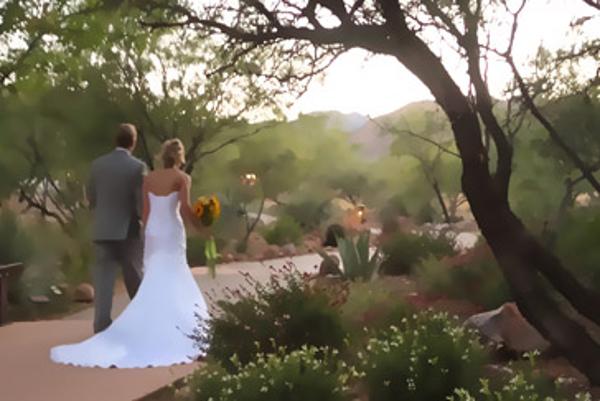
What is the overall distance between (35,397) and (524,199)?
35.4 metres

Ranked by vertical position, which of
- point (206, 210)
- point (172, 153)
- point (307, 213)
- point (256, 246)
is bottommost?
point (256, 246)

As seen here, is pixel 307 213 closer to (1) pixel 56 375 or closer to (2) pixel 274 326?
(1) pixel 56 375

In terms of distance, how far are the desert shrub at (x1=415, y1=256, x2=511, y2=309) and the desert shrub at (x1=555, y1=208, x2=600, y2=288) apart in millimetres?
757

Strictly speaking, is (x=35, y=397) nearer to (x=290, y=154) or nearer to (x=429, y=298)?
(x=429, y=298)

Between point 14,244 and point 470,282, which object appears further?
point 14,244

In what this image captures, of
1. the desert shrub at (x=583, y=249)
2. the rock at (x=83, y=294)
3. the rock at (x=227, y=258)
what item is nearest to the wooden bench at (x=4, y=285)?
the rock at (x=83, y=294)

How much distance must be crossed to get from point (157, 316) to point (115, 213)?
3.57 ft

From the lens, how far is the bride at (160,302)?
425 inches

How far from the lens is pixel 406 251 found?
2014 centimetres

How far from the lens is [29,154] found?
36.6 metres

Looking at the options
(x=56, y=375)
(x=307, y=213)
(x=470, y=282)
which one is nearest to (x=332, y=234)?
(x=307, y=213)

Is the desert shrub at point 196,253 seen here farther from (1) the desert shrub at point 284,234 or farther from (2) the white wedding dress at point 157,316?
(2) the white wedding dress at point 157,316

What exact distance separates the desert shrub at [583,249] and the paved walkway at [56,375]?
3.45m

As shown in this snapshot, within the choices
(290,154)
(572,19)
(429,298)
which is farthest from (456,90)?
(290,154)
